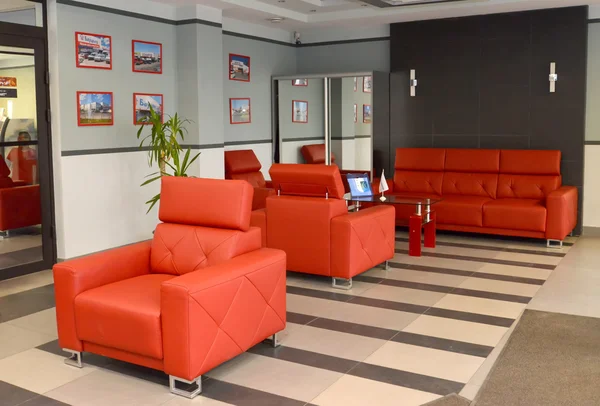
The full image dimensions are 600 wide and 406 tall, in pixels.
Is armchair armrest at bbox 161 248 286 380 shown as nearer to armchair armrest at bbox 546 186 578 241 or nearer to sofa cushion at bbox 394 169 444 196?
armchair armrest at bbox 546 186 578 241

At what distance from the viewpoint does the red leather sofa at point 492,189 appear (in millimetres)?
7055

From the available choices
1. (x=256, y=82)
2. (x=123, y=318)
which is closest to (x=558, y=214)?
(x=256, y=82)

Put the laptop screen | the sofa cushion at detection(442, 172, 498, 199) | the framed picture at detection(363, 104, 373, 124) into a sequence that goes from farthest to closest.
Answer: the framed picture at detection(363, 104, 373, 124), the sofa cushion at detection(442, 172, 498, 199), the laptop screen

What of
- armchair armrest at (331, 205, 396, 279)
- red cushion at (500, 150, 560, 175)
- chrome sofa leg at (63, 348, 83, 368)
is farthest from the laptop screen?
chrome sofa leg at (63, 348, 83, 368)

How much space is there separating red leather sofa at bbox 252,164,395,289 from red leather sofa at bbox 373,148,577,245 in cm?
207

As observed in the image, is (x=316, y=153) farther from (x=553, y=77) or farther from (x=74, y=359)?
(x=74, y=359)

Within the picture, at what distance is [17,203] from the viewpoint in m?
5.93

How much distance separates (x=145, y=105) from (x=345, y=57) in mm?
3417

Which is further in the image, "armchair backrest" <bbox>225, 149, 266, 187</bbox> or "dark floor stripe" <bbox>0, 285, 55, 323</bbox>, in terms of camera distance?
"armchair backrest" <bbox>225, 149, 266, 187</bbox>

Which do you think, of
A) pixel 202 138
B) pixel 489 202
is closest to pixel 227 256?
pixel 202 138

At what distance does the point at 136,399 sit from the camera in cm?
334

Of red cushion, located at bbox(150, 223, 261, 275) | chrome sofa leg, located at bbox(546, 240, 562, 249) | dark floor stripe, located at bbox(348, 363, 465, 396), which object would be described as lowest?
dark floor stripe, located at bbox(348, 363, 465, 396)

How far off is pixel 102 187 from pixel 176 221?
9.14ft

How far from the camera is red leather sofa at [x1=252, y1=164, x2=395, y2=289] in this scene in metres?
5.30
